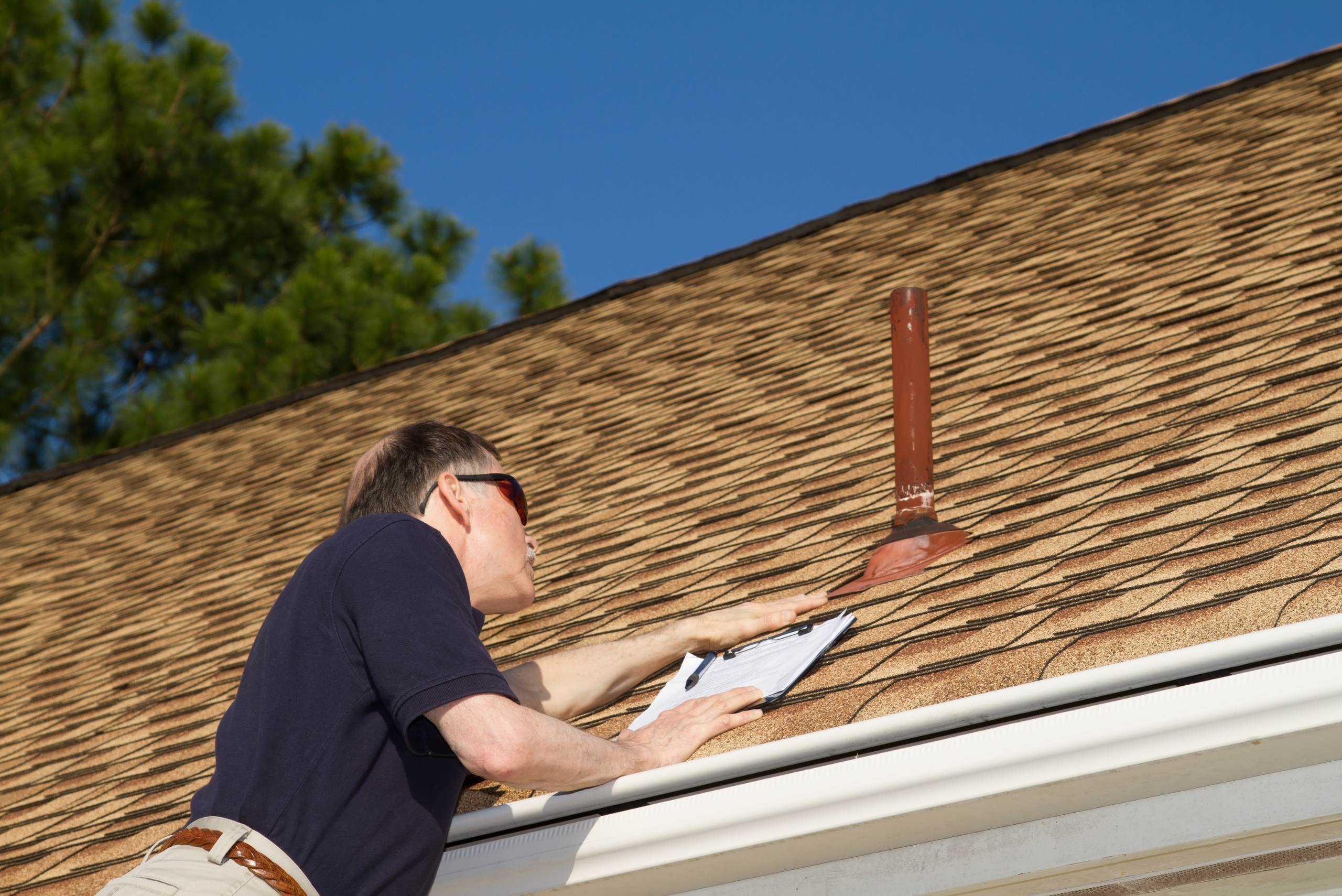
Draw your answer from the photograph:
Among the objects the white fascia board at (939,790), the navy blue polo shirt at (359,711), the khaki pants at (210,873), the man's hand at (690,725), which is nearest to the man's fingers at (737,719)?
the man's hand at (690,725)

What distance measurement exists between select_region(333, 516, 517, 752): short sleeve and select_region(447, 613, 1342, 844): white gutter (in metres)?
0.40

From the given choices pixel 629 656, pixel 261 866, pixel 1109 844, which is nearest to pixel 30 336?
pixel 629 656

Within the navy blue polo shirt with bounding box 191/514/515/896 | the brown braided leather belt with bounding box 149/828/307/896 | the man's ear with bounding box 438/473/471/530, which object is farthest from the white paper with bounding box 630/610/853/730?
the brown braided leather belt with bounding box 149/828/307/896

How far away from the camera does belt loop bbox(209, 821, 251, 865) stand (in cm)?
238

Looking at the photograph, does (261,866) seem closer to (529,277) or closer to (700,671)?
(700,671)

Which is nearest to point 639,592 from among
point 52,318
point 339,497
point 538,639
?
point 538,639

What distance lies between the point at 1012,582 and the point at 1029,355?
1.88 m

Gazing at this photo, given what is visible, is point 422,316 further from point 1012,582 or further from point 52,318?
point 1012,582

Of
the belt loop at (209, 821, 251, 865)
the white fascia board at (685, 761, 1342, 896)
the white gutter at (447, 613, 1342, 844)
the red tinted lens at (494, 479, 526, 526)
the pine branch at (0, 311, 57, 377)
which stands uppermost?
the pine branch at (0, 311, 57, 377)

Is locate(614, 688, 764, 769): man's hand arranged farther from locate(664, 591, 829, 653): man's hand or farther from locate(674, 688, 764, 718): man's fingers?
locate(664, 591, 829, 653): man's hand

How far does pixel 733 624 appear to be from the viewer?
3471 millimetres

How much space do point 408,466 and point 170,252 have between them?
1854cm

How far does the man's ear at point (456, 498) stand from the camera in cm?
303

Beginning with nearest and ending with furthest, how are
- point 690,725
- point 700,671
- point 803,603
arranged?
point 690,725 → point 700,671 → point 803,603
